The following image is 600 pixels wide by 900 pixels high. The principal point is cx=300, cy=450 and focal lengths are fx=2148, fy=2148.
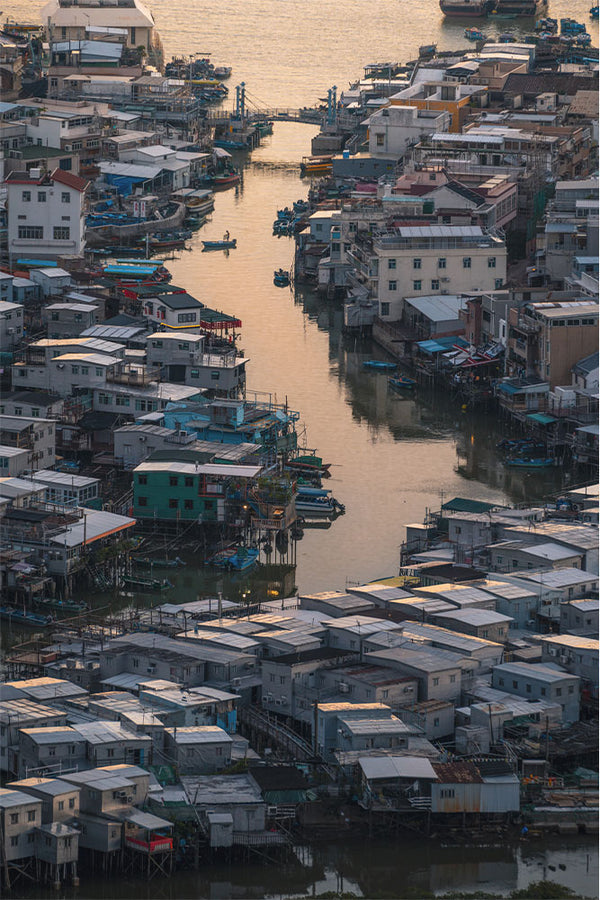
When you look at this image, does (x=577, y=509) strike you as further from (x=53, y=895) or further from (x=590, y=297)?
(x=53, y=895)

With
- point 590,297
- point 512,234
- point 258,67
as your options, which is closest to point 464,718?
point 590,297

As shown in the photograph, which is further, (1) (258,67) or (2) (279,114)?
(1) (258,67)

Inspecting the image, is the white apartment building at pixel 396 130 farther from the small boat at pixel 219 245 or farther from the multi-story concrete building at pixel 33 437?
the multi-story concrete building at pixel 33 437

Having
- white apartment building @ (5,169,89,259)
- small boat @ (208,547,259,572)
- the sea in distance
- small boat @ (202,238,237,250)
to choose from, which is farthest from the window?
small boat @ (208,547,259,572)

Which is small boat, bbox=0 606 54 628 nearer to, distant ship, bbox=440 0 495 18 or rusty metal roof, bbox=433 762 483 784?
rusty metal roof, bbox=433 762 483 784

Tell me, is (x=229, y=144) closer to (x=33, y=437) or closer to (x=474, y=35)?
(x=474, y=35)
